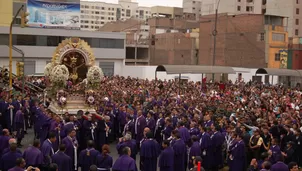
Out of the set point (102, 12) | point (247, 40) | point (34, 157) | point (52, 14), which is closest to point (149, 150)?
point (34, 157)

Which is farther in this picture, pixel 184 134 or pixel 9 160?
pixel 184 134

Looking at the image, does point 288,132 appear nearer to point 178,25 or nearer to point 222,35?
point 222,35

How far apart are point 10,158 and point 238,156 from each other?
22.7 ft

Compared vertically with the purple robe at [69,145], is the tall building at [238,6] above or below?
above

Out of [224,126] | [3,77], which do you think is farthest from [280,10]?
[224,126]

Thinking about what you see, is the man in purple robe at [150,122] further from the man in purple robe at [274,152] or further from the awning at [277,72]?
the awning at [277,72]

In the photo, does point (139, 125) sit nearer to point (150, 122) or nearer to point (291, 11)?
point (150, 122)

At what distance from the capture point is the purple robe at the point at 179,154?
13664 mm

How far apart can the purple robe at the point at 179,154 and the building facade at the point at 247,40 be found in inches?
1598

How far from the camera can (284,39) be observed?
53750 mm

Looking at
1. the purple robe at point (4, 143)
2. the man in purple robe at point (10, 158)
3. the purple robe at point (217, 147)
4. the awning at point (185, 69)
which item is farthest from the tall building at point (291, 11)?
the man in purple robe at point (10, 158)

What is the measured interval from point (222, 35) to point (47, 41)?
76.1 ft

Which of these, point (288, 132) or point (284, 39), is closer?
point (288, 132)

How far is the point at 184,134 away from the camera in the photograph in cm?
1493
